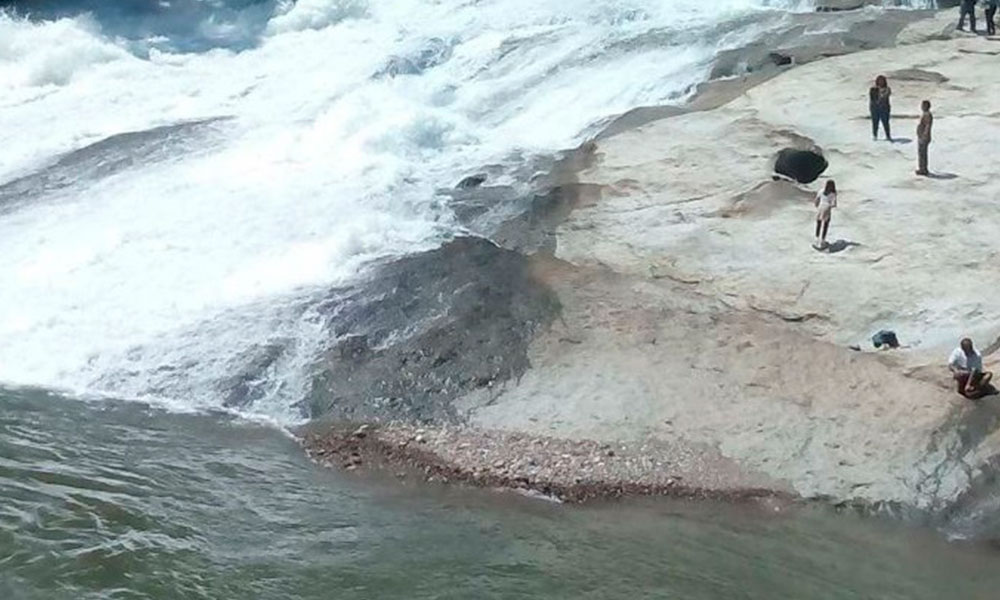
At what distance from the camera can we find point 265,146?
28203 millimetres

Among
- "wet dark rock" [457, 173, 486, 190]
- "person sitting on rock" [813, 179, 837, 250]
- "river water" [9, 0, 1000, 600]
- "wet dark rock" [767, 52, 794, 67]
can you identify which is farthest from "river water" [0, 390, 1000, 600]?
"wet dark rock" [767, 52, 794, 67]

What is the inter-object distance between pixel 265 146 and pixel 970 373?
16.1m

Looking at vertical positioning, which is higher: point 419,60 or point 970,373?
point 419,60

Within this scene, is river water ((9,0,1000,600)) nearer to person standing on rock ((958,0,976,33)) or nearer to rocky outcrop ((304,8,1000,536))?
Answer: rocky outcrop ((304,8,1000,536))

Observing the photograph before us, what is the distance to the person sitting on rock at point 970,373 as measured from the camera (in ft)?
57.4

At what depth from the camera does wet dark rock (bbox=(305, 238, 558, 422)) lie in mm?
19422

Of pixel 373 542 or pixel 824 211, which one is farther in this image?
pixel 824 211

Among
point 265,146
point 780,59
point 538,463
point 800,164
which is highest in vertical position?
point 265,146

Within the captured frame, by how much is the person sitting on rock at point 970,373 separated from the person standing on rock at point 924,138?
21.0 feet

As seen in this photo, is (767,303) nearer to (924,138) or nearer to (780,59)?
(924,138)

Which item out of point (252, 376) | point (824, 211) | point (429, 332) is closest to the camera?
point (252, 376)

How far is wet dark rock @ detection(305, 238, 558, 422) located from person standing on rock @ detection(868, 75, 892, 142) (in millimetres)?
7613

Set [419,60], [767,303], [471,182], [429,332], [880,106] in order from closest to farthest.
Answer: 1. [767,303]
2. [429,332]
3. [880,106]
4. [471,182]
5. [419,60]

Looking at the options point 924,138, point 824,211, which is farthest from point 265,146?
point 924,138
